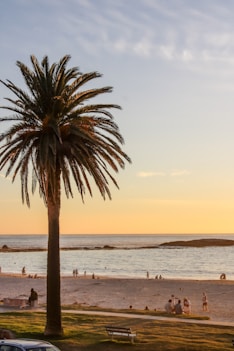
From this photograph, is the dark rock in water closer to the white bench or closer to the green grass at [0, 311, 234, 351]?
the green grass at [0, 311, 234, 351]

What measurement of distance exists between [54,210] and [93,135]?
3.72 m

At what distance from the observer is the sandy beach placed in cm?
4394

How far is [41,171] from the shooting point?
23734 mm

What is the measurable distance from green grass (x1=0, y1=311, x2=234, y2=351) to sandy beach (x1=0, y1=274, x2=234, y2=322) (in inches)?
354

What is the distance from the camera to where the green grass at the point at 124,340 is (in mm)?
21938

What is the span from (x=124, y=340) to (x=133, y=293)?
32178mm

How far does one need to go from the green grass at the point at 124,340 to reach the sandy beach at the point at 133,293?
29.5ft

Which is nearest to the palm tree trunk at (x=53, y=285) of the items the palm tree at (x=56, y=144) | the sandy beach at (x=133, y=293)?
the palm tree at (x=56, y=144)

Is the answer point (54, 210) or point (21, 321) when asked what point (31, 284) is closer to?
point (21, 321)

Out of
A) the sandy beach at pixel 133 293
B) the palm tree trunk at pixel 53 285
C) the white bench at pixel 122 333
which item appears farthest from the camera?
the sandy beach at pixel 133 293

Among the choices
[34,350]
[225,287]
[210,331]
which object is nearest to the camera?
[34,350]

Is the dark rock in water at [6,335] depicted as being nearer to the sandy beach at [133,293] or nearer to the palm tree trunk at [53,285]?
the palm tree trunk at [53,285]

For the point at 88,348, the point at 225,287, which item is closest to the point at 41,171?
the point at 88,348

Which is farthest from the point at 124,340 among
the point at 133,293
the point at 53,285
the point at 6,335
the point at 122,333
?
the point at 133,293
